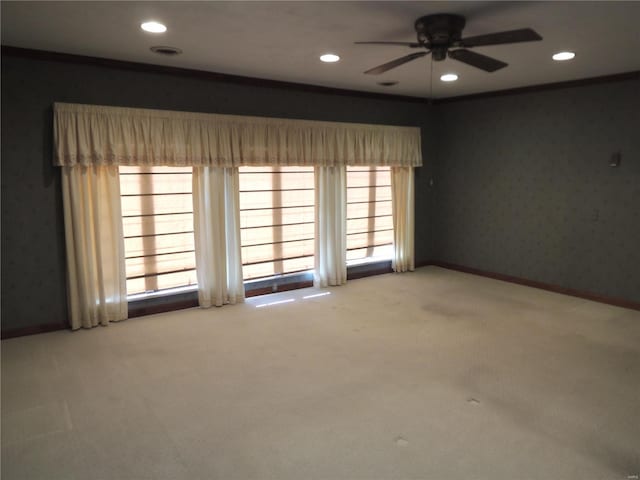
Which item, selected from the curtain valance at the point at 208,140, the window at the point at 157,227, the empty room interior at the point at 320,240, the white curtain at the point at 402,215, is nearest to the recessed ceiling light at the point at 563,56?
the empty room interior at the point at 320,240

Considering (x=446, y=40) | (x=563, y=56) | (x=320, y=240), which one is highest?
(x=563, y=56)

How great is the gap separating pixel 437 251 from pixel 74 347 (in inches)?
208

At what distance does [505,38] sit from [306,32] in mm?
1437

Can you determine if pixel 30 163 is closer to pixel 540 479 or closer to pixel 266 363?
pixel 266 363

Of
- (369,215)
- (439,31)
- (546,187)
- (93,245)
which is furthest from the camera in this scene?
(369,215)

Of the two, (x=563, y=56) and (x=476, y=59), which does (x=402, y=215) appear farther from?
(x=476, y=59)

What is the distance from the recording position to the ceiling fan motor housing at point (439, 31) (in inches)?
122

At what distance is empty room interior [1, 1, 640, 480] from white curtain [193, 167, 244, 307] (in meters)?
0.03

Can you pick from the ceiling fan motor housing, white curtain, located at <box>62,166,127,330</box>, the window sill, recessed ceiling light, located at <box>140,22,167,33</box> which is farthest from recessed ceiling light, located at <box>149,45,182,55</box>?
the window sill

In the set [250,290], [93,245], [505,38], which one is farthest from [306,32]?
[250,290]

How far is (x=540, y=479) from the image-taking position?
2.40 meters

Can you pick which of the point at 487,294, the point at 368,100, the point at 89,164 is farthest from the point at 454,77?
the point at 89,164

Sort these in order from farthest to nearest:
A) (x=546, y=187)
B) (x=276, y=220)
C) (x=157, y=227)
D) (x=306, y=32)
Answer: (x=546, y=187)
(x=276, y=220)
(x=157, y=227)
(x=306, y=32)

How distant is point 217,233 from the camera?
521 centimetres
